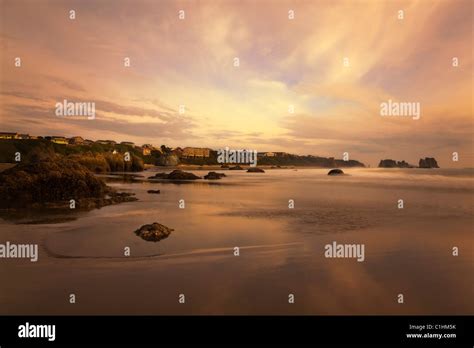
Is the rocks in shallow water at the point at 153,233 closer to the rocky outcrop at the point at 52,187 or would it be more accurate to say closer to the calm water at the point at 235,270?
the calm water at the point at 235,270

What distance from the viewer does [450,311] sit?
Answer: 8.07m

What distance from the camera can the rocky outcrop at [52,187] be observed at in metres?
18.8

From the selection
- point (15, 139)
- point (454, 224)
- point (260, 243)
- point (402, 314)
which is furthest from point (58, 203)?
point (15, 139)

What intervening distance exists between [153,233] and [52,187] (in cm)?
1146

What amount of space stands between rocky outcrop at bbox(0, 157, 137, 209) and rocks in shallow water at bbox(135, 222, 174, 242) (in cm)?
744

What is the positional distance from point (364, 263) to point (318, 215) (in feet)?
30.9

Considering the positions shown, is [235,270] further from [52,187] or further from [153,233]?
[52,187]

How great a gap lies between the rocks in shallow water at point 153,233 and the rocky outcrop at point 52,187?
744 centimetres

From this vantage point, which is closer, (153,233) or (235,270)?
(235,270)

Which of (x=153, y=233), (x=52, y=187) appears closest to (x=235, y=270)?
(x=153, y=233)

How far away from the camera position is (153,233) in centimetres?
1261

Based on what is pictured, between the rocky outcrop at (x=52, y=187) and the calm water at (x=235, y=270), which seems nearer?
the calm water at (x=235, y=270)

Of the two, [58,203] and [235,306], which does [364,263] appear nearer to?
[235,306]

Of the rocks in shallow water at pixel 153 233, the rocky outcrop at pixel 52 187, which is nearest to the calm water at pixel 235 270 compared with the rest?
the rocks in shallow water at pixel 153 233
